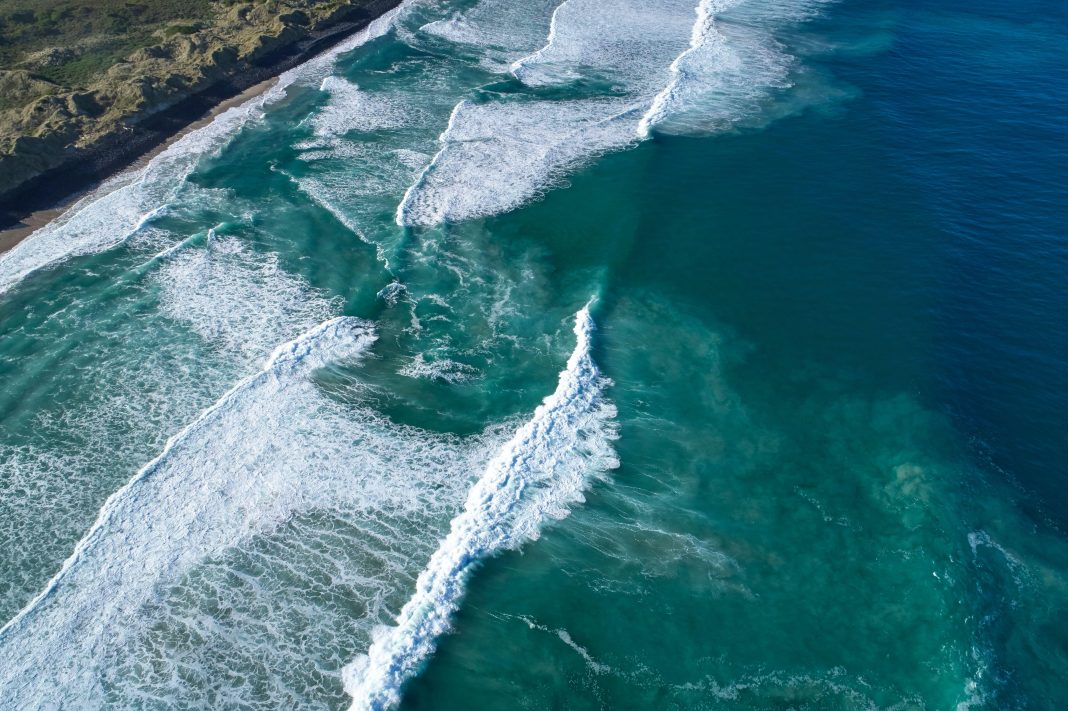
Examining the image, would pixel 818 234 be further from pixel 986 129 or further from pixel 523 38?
pixel 523 38

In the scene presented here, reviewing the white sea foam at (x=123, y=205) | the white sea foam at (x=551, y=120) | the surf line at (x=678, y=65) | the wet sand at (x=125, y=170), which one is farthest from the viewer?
the surf line at (x=678, y=65)

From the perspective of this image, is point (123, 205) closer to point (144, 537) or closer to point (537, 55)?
point (144, 537)

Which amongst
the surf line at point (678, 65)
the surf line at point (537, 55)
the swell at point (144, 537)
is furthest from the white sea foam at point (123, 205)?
the surf line at point (678, 65)

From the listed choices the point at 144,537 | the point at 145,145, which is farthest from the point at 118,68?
the point at 144,537

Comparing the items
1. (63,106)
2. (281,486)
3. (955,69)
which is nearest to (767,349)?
(281,486)

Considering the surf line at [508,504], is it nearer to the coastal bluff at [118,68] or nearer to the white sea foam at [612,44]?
the white sea foam at [612,44]
